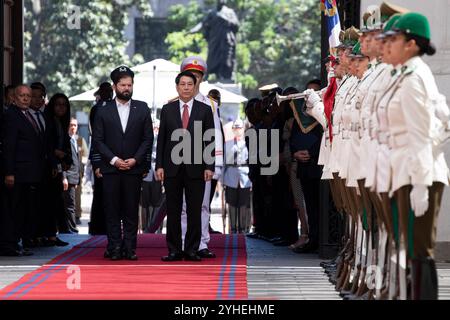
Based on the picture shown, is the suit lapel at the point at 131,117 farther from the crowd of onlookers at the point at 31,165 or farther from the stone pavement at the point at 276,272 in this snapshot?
the stone pavement at the point at 276,272

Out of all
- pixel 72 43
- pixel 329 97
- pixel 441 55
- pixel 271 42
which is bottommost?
pixel 329 97

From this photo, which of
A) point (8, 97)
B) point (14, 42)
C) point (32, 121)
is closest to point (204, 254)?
point (32, 121)

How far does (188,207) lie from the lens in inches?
645

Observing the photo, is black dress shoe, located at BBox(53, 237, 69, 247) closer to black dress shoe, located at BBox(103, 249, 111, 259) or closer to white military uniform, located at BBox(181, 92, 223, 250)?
black dress shoe, located at BBox(103, 249, 111, 259)

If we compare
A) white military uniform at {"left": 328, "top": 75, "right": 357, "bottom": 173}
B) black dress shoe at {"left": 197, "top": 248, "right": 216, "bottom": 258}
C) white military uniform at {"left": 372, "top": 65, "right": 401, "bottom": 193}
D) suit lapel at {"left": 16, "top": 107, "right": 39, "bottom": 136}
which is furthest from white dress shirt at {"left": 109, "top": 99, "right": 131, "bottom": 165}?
white military uniform at {"left": 372, "top": 65, "right": 401, "bottom": 193}

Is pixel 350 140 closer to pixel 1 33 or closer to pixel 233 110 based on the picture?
pixel 1 33

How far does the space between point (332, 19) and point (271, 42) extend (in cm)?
5192

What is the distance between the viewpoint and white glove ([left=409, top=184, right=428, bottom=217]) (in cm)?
957

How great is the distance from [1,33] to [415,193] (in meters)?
9.52

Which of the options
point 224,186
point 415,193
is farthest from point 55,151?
point 415,193

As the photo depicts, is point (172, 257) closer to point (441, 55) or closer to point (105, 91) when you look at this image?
point (441, 55)

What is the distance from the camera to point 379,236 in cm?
1088

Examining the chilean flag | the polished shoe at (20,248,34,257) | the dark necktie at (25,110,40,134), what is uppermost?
the chilean flag

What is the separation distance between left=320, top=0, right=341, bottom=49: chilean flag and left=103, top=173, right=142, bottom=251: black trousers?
286 cm
